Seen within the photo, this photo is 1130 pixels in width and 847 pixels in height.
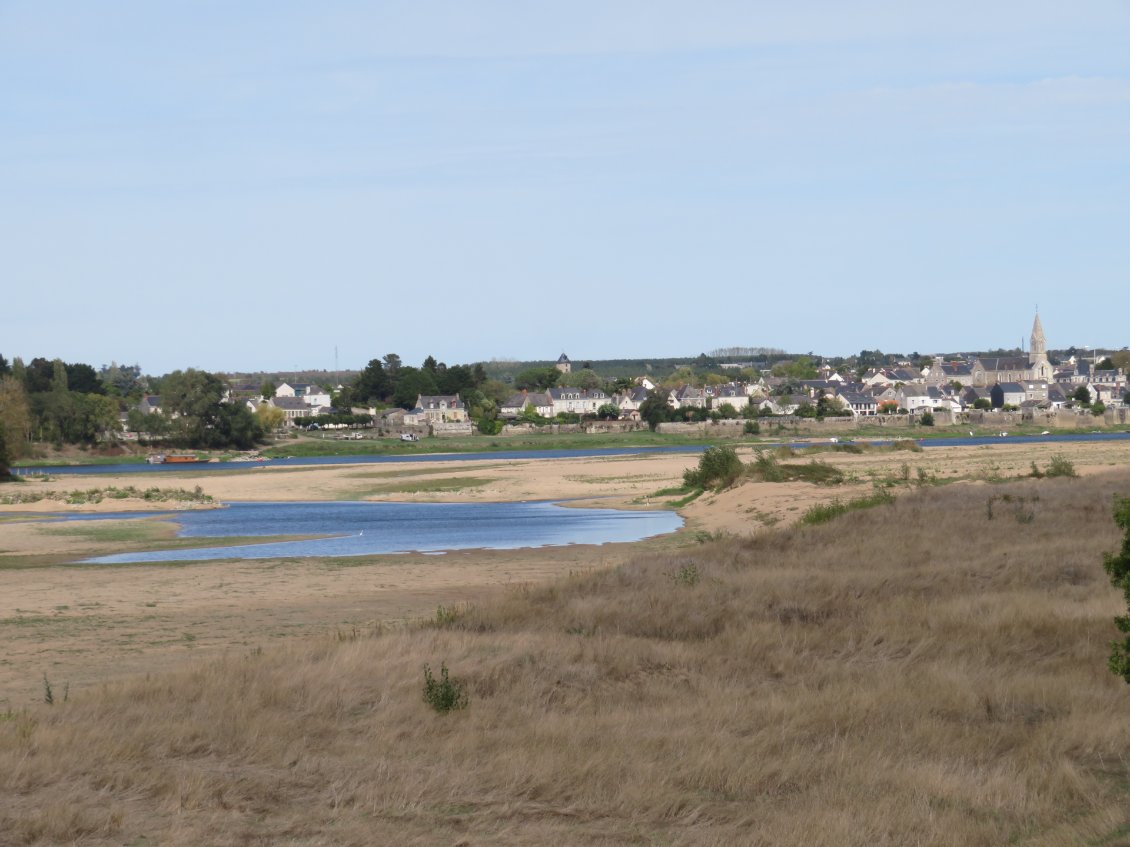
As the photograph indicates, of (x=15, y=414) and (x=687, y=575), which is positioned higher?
(x=15, y=414)

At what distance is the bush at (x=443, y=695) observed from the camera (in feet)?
43.6

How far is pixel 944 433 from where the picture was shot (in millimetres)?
132250

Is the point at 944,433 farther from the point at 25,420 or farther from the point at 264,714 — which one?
the point at 264,714

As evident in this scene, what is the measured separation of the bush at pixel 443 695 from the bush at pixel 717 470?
37.7m

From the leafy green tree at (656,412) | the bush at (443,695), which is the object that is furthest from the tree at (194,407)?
the bush at (443,695)

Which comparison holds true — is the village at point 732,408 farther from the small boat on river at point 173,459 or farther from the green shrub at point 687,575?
the green shrub at point 687,575

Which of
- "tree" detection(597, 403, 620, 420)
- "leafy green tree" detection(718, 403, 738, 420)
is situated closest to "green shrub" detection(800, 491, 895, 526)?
"leafy green tree" detection(718, 403, 738, 420)

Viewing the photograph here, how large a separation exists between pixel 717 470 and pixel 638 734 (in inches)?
1588

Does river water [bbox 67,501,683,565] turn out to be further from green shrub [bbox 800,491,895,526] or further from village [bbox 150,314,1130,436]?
village [bbox 150,314,1130,436]

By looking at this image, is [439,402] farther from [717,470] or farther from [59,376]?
[717,470]

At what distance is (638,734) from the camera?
489 inches

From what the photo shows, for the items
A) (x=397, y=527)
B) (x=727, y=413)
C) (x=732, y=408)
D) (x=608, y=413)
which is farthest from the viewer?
(x=608, y=413)

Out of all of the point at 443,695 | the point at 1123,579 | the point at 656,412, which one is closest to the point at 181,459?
the point at 656,412

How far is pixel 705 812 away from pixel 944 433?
417 feet
